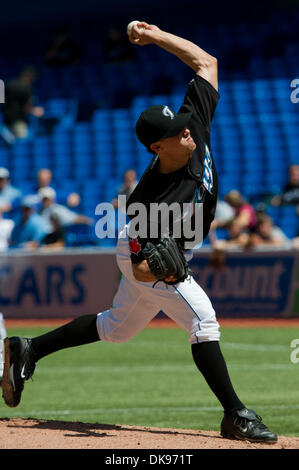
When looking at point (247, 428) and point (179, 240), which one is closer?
point (247, 428)

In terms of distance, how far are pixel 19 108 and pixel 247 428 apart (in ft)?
50.8

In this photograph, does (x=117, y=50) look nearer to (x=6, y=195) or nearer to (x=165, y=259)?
(x=6, y=195)

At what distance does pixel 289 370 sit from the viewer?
8727 millimetres

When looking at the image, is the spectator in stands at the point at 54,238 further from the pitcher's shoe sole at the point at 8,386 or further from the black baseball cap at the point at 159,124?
the black baseball cap at the point at 159,124

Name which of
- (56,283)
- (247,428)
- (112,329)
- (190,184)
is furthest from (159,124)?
(56,283)

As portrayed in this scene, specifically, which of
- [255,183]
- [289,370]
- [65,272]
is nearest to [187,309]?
[289,370]

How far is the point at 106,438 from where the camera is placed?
4.82 m

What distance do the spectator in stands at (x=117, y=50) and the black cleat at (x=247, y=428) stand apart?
17409mm

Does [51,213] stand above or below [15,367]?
above

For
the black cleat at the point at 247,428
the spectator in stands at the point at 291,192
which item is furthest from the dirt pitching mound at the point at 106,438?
the spectator in stands at the point at 291,192

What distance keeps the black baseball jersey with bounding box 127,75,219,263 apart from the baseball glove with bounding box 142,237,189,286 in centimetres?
8

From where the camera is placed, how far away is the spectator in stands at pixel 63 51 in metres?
22.2
